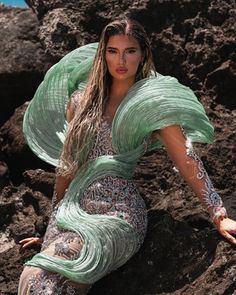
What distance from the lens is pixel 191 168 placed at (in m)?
3.07

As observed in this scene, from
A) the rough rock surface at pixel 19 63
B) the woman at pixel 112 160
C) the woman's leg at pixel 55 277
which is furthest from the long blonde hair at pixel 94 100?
the rough rock surface at pixel 19 63

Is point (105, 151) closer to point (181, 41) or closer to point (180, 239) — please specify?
point (180, 239)

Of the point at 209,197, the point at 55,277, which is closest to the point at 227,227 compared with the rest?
the point at 209,197

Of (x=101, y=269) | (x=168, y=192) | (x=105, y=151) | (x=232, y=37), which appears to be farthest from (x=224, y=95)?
(x=101, y=269)

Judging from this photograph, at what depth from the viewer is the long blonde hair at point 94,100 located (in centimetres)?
322

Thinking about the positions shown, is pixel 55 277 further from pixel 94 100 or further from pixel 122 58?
pixel 122 58

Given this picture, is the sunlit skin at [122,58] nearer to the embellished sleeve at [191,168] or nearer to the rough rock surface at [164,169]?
the embellished sleeve at [191,168]

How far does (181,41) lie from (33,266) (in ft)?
5.19

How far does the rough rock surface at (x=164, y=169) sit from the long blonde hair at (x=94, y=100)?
1.30ft

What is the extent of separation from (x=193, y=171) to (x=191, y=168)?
0.05 feet

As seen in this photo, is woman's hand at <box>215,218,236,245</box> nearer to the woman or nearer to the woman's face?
the woman

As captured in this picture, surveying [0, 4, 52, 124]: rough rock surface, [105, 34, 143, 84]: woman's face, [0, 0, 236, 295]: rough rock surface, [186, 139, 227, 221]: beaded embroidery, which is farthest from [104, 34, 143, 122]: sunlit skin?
[0, 4, 52, 124]: rough rock surface

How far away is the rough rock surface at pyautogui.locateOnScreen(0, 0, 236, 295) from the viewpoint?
2.97 metres

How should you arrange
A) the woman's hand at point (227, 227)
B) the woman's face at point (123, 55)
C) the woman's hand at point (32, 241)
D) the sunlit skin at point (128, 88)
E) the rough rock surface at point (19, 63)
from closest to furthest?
the woman's hand at point (227, 227), the sunlit skin at point (128, 88), the woman's face at point (123, 55), the woman's hand at point (32, 241), the rough rock surface at point (19, 63)
